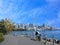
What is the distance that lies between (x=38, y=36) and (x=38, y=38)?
1.08ft

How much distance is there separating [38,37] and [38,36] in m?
0.16

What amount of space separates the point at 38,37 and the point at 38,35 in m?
0.58

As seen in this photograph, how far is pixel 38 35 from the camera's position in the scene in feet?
126

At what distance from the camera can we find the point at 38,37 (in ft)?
125

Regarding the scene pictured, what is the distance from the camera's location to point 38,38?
37969mm

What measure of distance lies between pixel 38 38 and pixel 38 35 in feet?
2.38

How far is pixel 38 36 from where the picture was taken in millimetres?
38031

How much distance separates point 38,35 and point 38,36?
52cm

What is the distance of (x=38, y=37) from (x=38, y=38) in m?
0.17
